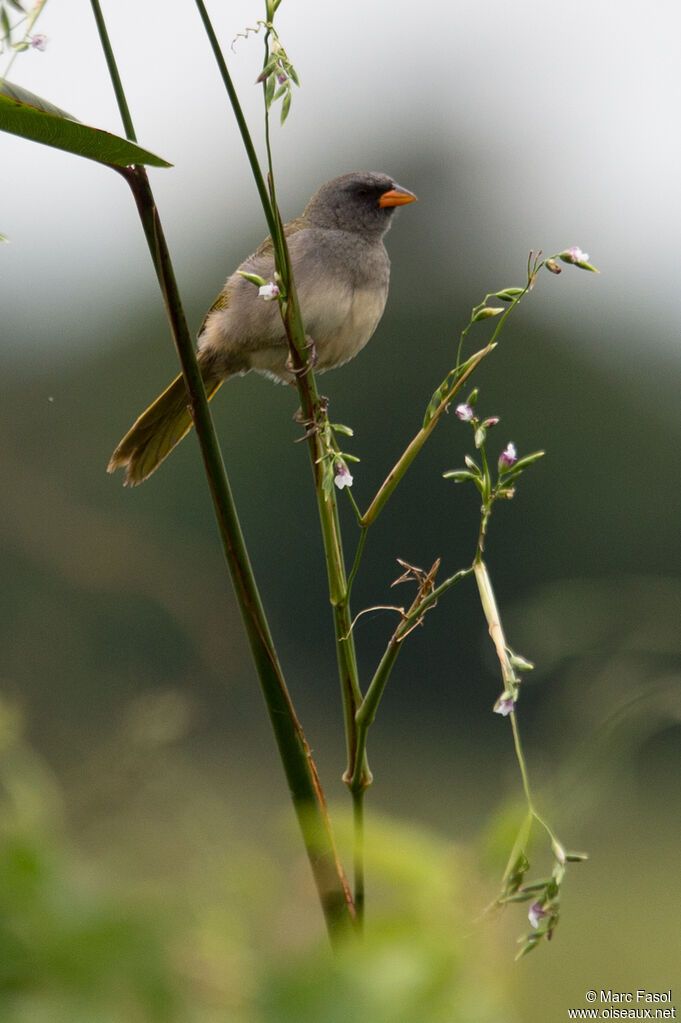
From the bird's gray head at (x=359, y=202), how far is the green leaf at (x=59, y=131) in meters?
2.98

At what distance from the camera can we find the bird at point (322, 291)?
3.71 m

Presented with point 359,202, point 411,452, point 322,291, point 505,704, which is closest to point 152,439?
point 322,291

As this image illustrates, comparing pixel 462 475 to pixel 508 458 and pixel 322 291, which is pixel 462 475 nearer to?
pixel 508 458

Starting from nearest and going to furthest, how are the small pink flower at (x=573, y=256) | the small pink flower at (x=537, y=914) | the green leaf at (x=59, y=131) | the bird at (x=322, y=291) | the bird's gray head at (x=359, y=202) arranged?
the small pink flower at (x=537, y=914)
the green leaf at (x=59, y=131)
the small pink flower at (x=573, y=256)
the bird at (x=322, y=291)
the bird's gray head at (x=359, y=202)

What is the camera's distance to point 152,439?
10.2 feet

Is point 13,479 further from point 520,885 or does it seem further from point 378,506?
point 520,885

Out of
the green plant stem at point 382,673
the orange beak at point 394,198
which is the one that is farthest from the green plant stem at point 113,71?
the orange beak at point 394,198

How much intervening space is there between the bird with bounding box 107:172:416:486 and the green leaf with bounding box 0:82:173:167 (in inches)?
89.6

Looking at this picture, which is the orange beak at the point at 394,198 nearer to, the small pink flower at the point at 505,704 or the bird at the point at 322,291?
the bird at the point at 322,291

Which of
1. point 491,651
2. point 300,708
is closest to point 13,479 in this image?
point 491,651

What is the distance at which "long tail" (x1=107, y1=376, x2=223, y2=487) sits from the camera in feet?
9.76

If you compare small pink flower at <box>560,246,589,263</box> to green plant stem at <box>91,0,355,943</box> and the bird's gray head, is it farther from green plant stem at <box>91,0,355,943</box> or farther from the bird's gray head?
the bird's gray head

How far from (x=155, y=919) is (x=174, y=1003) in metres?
0.04

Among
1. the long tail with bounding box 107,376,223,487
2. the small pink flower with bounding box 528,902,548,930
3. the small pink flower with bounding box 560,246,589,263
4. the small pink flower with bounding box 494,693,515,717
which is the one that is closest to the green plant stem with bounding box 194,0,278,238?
the small pink flower with bounding box 560,246,589,263
